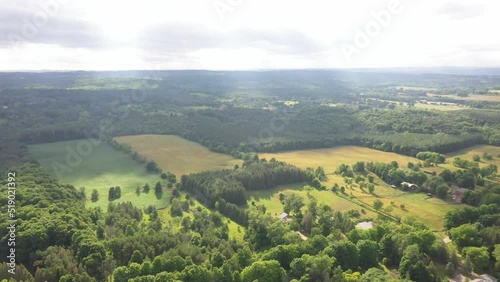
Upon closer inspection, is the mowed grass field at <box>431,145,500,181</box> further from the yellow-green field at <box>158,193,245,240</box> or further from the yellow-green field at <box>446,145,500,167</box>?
the yellow-green field at <box>158,193,245,240</box>

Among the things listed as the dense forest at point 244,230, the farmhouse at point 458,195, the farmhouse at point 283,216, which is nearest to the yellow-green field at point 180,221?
the dense forest at point 244,230

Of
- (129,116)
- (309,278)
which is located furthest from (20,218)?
(129,116)

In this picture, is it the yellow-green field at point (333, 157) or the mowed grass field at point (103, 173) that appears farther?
the yellow-green field at point (333, 157)

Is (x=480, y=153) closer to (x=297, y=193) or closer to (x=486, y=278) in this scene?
(x=297, y=193)

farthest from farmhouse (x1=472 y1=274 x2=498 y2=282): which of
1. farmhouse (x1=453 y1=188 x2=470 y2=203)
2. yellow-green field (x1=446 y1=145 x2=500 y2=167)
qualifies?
yellow-green field (x1=446 y1=145 x2=500 y2=167)

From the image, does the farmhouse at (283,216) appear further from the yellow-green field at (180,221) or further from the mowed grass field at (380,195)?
the yellow-green field at (180,221)

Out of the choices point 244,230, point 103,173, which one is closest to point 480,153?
point 244,230
